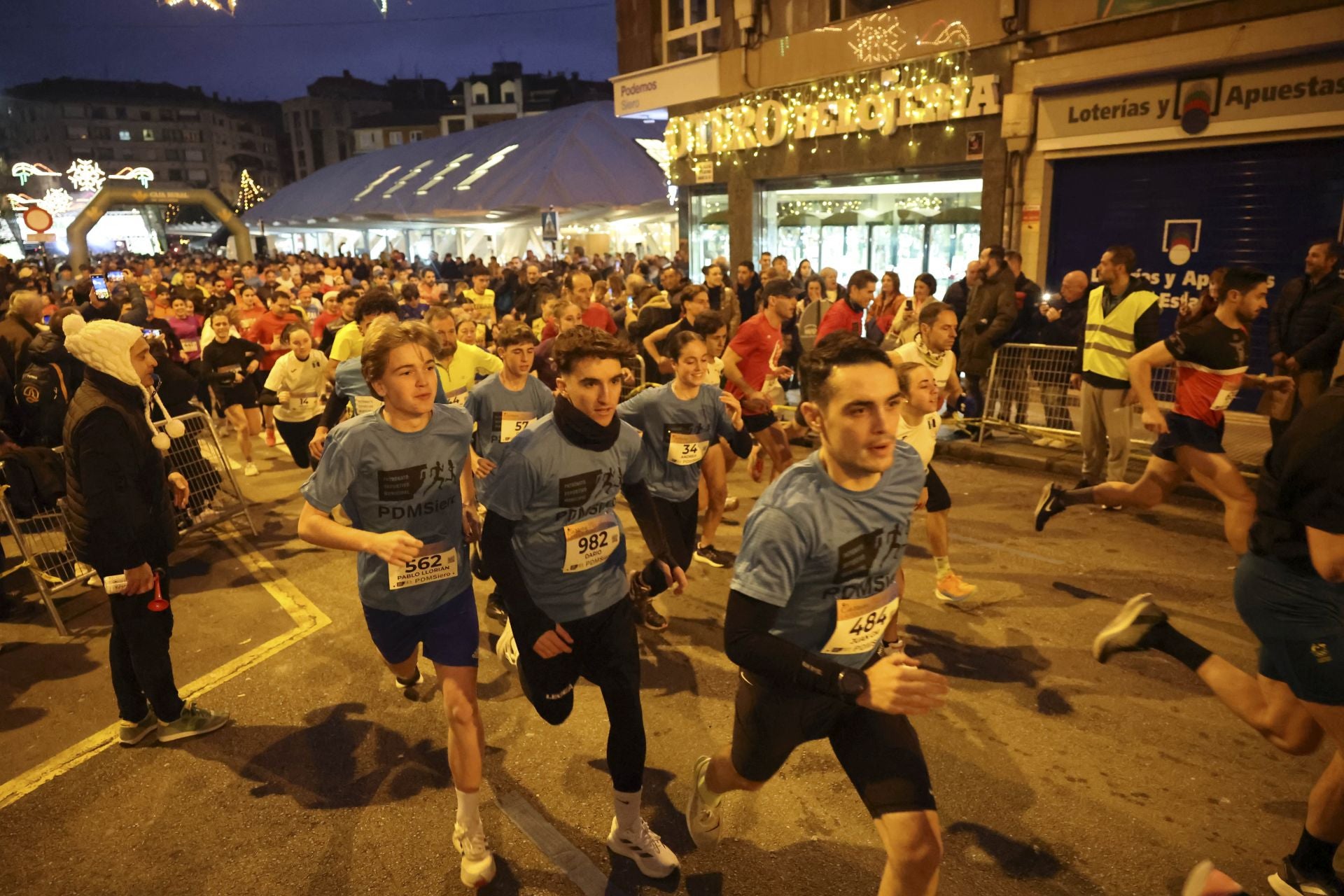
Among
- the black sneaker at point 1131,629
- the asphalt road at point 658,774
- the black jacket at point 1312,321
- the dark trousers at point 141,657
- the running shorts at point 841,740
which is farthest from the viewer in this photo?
the black jacket at point 1312,321

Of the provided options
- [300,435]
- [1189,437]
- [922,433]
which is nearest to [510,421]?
[922,433]

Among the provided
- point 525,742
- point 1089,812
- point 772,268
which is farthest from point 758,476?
point 772,268

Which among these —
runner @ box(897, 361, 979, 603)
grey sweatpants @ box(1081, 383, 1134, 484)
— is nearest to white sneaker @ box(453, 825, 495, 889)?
runner @ box(897, 361, 979, 603)

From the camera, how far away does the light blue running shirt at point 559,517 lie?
329 cm

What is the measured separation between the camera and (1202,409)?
5547mm

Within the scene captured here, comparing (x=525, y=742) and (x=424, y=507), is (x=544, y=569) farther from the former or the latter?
(x=525, y=742)

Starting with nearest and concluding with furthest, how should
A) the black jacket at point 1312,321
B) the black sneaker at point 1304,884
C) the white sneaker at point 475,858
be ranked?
the black sneaker at point 1304,884 < the white sneaker at point 475,858 < the black jacket at point 1312,321

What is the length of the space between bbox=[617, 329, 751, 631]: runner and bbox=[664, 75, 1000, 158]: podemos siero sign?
34.7ft

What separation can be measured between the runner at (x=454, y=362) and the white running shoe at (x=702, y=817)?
13.1 feet

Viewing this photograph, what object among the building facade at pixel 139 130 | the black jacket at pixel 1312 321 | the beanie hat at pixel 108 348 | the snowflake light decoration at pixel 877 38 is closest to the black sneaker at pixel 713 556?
the beanie hat at pixel 108 348

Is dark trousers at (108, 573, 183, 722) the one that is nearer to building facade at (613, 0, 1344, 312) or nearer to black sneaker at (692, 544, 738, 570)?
black sneaker at (692, 544, 738, 570)

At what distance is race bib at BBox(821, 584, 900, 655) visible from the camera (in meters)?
2.64

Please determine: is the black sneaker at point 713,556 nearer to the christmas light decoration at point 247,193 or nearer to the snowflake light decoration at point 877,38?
the snowflake light decoration at point 877,38

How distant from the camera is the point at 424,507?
355 cm
